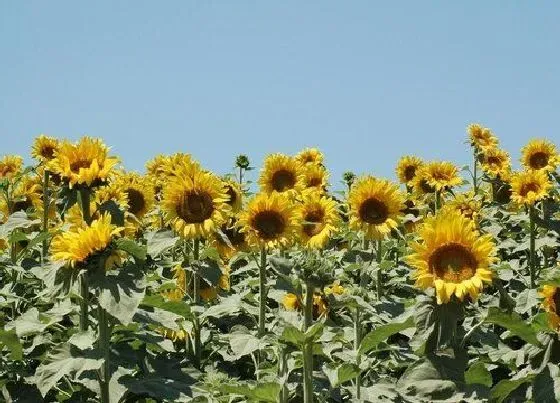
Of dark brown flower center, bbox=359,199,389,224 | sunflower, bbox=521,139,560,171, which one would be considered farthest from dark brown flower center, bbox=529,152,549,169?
dark brown flower center, bbox=359,199,389,224

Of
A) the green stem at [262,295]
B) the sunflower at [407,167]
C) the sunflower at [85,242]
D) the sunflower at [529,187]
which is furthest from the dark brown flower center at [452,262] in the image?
the sunflower at [407,167]

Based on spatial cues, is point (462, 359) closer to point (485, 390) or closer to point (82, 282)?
point (485, 390)

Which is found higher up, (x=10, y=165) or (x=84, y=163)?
(x=10, y=165)

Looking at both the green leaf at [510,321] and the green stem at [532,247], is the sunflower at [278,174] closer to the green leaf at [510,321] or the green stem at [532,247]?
the green stem at [532,247]

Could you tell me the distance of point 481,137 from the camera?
470 inches

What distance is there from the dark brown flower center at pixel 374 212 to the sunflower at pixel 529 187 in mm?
1947

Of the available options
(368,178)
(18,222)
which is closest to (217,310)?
(18,222)

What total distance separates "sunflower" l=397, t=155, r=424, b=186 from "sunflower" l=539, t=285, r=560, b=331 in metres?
6.70

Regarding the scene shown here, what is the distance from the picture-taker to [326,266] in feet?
14.2

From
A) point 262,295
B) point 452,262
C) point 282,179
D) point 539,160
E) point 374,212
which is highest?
point 539,160

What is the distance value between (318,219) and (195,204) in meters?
1.54

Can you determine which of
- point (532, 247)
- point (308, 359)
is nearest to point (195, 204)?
point (308, 359)

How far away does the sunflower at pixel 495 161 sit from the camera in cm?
1116

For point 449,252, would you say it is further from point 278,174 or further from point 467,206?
point 467,206
